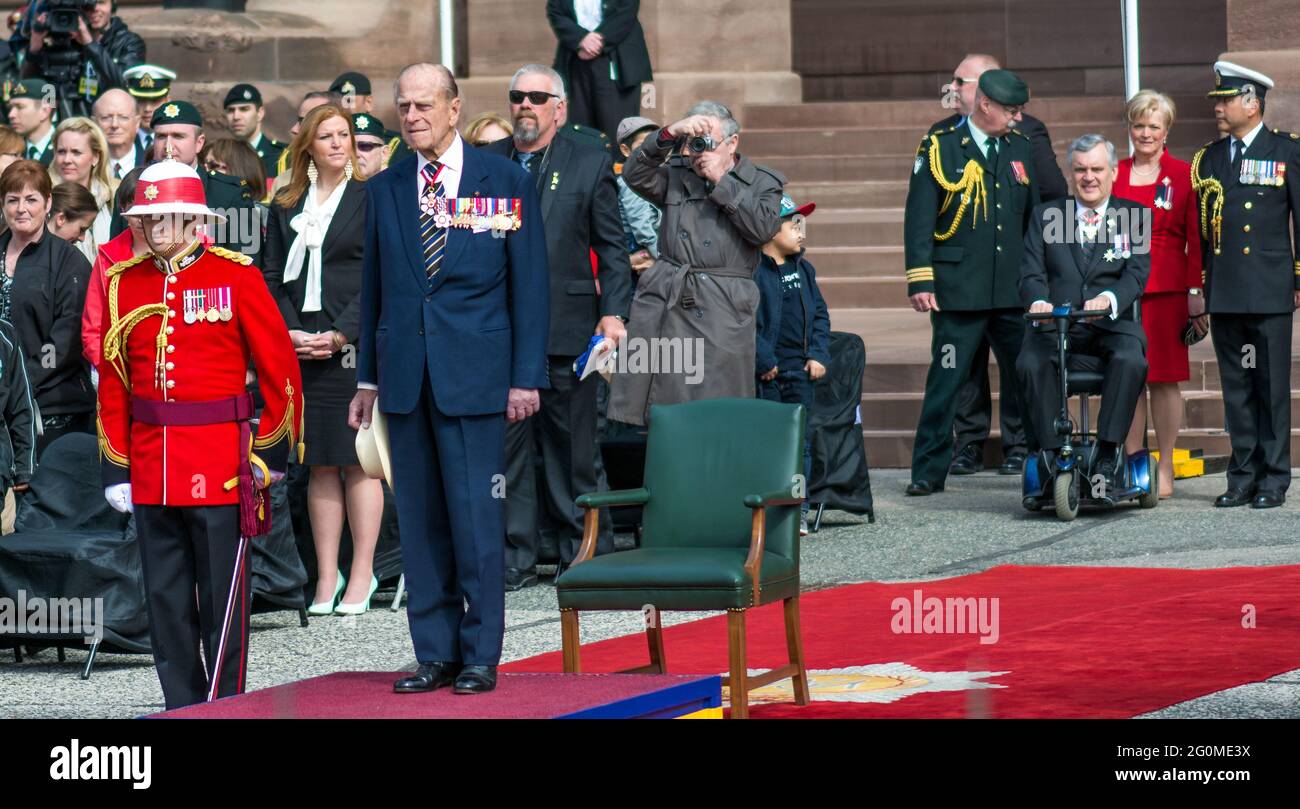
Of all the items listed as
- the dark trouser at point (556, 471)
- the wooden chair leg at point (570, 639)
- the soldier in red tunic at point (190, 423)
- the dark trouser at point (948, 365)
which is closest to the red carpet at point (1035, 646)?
the wooden chair leg at point (570, 639)

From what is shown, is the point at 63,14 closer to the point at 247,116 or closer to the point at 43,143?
the point at 43,143

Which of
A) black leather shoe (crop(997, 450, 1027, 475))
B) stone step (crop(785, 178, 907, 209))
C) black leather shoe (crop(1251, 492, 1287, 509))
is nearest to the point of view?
black leather shoe (crop(1251, 492, 1287, 509))

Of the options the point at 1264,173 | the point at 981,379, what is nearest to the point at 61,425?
the point at 981,379

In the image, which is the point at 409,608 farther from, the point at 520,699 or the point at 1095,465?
the point at 1095,465

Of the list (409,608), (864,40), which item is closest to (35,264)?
(409,608)

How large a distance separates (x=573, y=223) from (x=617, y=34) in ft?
18.5

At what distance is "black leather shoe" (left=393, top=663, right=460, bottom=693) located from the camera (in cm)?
680

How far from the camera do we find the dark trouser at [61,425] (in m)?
10.5

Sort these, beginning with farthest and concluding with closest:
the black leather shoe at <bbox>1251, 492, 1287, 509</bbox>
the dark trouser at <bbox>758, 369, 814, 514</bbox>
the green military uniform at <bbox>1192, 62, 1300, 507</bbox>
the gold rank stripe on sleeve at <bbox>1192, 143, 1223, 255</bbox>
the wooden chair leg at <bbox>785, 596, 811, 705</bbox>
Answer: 1. the gold rank stripe on sleeve at <bbox>1192, 143, 1223, 255</bbox>
2. the green military uniform at <bbox>1192, 62, 1300, 507</bbox>
3. the black leather shoe at <bbox>1251, 492, 1287, 509</bbox>
4. the dark trouser at <bbox>758, 369, 814, 514</bbox>
5. the wooden chair leg at <bbox>785, 596, 811, 705</bbox>

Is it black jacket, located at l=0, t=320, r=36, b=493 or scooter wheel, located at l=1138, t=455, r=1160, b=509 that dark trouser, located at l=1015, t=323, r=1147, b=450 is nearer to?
scooter wheel, located at l=1138, t=455, r=1160, b=509

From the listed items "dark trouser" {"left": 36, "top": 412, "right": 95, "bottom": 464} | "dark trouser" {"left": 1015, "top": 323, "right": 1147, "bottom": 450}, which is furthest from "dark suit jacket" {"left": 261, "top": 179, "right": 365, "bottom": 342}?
"dark trouser" {"left": 1015, "top": 323, "right": 1147, "bottom": 450}

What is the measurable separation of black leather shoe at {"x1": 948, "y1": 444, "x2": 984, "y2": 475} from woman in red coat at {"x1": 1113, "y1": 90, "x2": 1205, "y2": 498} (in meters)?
1.37

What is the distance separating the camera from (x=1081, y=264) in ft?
39.9

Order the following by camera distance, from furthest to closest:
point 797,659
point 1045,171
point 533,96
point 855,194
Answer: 1. point 855,194
2. point 1045,171
3. point 533,96
4. point 797,659
